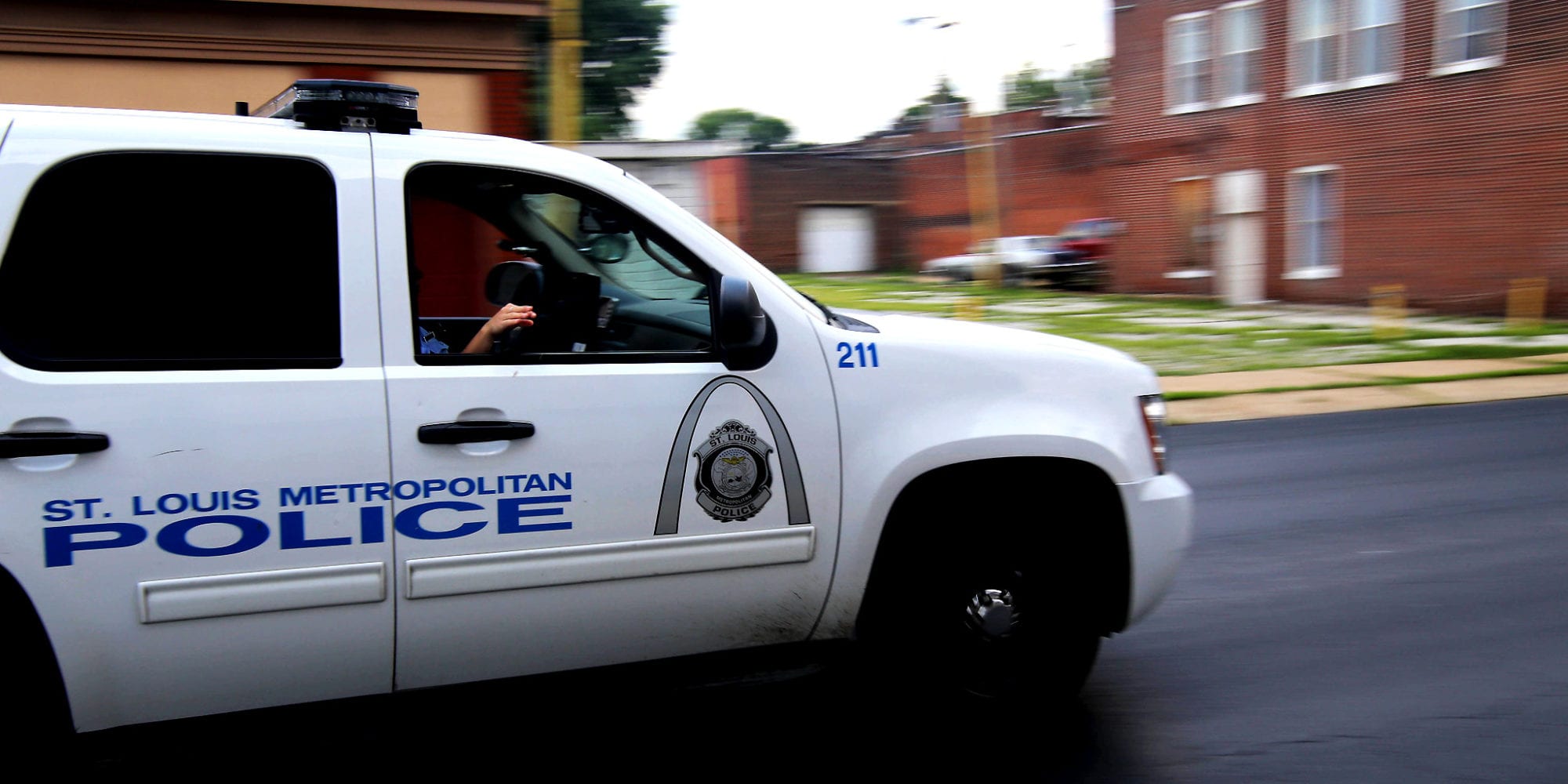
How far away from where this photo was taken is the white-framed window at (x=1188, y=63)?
2722cm

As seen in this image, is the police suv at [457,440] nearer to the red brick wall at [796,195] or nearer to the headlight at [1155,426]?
the headlight at [1155,426]

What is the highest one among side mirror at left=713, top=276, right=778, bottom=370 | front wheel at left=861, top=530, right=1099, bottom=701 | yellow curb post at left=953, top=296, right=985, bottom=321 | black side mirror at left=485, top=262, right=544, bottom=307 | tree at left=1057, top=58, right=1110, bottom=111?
tree at left=1057, top=58, right=1110, bottom=111

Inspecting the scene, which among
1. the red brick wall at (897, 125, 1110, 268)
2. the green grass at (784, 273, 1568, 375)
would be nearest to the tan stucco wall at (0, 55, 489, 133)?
the green grass at (784, 273, 1568, 375)

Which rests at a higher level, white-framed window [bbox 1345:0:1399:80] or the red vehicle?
white-framed window [bbox 1345:0:1399:80]

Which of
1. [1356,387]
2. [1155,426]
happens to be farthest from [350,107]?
[1356,387]

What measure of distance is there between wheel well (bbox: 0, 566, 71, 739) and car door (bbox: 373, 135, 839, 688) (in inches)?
31.6

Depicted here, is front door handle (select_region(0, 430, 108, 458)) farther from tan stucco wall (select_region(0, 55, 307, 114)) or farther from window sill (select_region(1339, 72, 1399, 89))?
window sill (select_region(1339, 72, 1399, 89))

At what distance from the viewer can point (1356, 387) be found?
13984mm

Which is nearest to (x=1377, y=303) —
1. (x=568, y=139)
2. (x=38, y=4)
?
(x=568, y=139)

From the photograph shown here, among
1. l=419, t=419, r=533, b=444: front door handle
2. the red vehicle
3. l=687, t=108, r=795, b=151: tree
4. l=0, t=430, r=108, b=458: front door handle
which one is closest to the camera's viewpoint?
l=0, t=430, r=108, b=458: front door handle

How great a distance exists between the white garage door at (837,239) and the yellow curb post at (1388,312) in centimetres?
2379

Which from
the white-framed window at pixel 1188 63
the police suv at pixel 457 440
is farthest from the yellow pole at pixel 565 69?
the white-framed window at pixel 1188 63

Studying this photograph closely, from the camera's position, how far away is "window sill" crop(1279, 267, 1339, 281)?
25.0 meters

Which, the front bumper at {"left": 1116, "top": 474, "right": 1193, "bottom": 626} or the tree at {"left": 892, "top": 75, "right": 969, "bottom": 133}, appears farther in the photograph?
the tree at {"left": 892, "top": 75, "right": 969, "bottom": 133}
